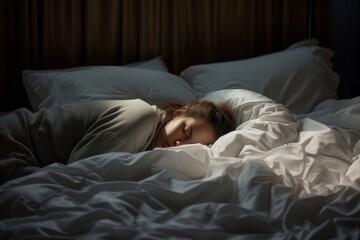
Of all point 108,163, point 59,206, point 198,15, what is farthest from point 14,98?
point 59,206

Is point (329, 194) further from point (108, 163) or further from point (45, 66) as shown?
point (45, 66)

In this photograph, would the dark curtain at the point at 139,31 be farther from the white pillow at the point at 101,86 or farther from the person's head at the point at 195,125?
the person's head at the point at 195,125

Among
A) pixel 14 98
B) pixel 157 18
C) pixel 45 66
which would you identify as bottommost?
pixel 14 98

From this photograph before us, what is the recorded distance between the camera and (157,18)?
98.2 inches

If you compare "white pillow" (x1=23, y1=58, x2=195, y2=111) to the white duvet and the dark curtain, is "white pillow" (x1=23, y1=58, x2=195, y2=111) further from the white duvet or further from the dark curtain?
the white duvet

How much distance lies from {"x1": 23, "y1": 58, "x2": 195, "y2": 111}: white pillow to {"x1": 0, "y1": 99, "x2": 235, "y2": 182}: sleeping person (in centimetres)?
36

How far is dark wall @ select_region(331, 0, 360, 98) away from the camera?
279 centimetres

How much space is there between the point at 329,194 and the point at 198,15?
5.66ft

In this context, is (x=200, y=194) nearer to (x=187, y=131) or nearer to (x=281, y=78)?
(x=187, y=131)

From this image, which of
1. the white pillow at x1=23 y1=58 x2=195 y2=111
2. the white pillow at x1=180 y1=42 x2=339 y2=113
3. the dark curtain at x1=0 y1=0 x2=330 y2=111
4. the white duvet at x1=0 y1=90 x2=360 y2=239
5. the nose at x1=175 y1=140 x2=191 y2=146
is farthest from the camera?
the dark curtain at x1=0 y1=0 x2=330 y2=111

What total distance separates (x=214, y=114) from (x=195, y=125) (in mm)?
99

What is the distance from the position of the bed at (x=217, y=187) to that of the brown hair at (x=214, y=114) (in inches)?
3.1


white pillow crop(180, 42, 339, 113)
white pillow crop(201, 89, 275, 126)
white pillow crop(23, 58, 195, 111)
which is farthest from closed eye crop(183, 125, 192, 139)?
white pillow crop(180, 42, 339, 113)

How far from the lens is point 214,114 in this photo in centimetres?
163
